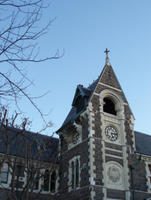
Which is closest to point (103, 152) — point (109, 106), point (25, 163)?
point (109, 106)

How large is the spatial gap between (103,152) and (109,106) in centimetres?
539

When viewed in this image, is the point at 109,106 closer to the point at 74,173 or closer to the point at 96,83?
the point at 96,83

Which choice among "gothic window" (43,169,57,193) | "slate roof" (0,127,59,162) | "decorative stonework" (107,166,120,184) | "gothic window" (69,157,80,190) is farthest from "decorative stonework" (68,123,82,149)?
"decorative stonework" (107,166,120,184)

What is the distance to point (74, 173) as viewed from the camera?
70.0ft

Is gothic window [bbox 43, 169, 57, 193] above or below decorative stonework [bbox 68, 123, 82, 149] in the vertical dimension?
below

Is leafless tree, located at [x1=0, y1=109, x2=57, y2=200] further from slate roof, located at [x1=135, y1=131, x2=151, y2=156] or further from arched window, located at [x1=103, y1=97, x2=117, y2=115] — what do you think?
slate roof, located at [x1=135, y1=131, x2=151, y2=156]

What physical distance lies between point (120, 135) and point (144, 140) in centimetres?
739

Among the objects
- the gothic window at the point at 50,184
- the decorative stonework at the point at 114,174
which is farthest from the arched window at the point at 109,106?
the gothic window at the point at 50,184

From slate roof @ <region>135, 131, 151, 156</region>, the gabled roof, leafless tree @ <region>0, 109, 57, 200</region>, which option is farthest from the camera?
slate roof @ <region>135, 131, 151, 156</region>

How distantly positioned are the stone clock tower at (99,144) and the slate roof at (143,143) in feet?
6.84

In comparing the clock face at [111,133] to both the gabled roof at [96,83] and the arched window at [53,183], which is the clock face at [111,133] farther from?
the arched window at [53,183]

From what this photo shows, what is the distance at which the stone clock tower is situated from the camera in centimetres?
1891

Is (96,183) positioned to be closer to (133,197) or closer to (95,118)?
(133,197)

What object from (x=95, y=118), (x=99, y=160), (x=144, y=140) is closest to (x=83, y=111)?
(x=95, y=118)
